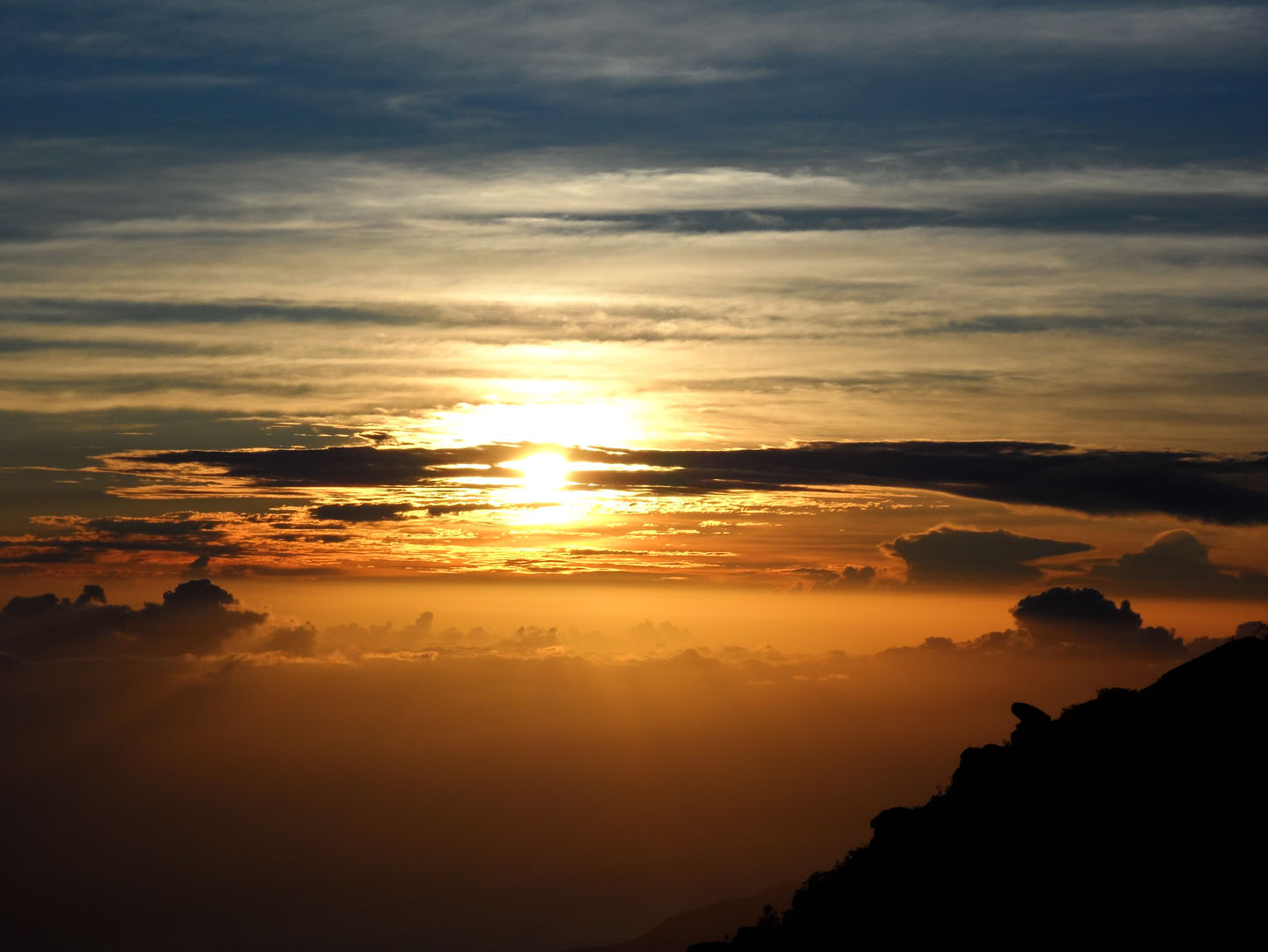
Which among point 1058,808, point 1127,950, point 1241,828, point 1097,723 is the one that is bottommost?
point 1127,950

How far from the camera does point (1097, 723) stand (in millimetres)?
63906

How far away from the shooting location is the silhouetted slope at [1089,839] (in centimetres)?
4456

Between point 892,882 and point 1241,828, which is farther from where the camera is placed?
point 892,882

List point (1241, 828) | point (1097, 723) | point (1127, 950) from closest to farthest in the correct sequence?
point (1127, 950) < point (1241, 828) < point (1097, 723)

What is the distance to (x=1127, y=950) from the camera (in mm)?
42844

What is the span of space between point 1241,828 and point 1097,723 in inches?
719

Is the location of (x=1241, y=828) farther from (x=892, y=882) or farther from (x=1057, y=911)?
(x=892, y=882)

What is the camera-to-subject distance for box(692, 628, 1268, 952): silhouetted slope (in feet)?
146

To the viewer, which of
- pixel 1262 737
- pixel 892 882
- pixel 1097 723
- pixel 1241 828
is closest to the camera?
pixel 1241 828

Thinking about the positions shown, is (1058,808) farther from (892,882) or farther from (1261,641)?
(1261,641)

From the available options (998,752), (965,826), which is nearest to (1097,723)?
(998,752)

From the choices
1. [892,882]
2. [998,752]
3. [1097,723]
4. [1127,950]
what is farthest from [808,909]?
[1127,950]

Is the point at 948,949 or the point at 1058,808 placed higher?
the point at 1058,808

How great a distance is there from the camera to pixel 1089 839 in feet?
162
